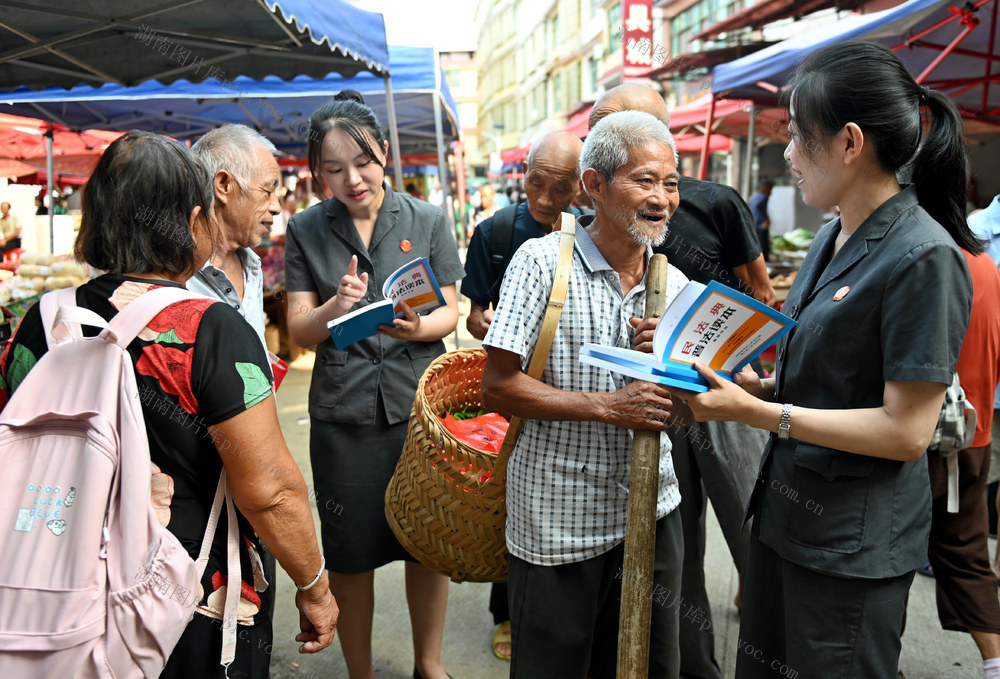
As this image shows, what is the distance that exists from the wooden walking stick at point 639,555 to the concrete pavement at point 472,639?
1284 mm

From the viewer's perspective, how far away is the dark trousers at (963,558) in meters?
2.53

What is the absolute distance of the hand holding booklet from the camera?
4.79 feet

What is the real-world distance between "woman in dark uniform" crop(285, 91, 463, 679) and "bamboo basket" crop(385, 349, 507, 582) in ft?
1.20

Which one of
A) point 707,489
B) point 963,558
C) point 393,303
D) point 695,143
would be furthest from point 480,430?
point 695,143

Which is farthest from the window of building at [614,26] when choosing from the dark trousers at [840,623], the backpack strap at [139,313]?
the backpack strap at [139,313]

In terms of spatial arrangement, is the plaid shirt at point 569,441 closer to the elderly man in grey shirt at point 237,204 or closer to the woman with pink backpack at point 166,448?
the woman with pink backpack at point 166,448

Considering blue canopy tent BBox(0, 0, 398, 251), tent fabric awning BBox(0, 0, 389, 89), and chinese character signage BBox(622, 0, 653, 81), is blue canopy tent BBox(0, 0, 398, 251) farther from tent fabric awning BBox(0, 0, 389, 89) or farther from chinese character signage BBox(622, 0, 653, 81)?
chinese character signage BBox(622, 0, 653, 81)

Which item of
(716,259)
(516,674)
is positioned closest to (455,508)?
(516,674)

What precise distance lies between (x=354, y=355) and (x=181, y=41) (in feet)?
8.73

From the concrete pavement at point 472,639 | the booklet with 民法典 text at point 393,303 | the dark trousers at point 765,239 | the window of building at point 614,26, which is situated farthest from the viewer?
the window of building at point 614,26

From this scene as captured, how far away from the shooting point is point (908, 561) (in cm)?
155

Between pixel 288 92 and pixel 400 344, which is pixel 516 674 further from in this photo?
pixel 288 92

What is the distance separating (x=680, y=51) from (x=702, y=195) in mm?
22468

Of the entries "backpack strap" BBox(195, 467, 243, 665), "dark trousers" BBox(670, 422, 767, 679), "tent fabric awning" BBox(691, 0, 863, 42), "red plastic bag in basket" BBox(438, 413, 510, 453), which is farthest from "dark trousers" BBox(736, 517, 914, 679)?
"tent fabric awning" BBox(691, 0, 863, 42)
